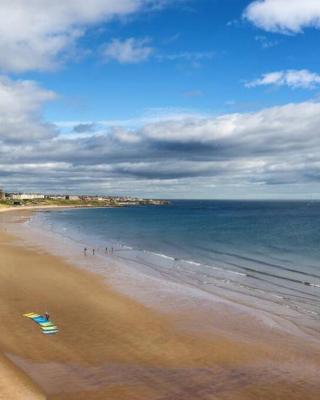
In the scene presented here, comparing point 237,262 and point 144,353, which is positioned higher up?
point 144,353

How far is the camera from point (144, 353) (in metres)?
20.6

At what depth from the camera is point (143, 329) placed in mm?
24406

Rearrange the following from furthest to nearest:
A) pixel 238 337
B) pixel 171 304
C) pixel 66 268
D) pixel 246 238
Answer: pixel 246 238 → pixel 66 268 → pixel 171 304 → pixel 238 337

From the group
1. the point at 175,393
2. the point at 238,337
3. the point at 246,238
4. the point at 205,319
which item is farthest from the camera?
the point at 246,238

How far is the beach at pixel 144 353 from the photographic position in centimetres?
1672

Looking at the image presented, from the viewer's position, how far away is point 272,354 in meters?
21.2

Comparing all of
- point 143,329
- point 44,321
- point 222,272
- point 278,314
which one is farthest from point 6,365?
point 222,272

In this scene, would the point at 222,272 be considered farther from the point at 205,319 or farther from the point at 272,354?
the point at 272,354

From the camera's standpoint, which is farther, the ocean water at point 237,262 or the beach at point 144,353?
the ocean water at point 237,262

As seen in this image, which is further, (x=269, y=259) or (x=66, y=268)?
(x=269, y=259)

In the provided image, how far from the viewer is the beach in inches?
658

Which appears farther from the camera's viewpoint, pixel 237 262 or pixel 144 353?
pixel 237 262

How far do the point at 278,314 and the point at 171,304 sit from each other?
6.92 metres

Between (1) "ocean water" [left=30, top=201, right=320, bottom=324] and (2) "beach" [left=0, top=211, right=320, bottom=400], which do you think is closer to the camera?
(2) "beach" [left=0, top=211, right=320, bottom=400]
